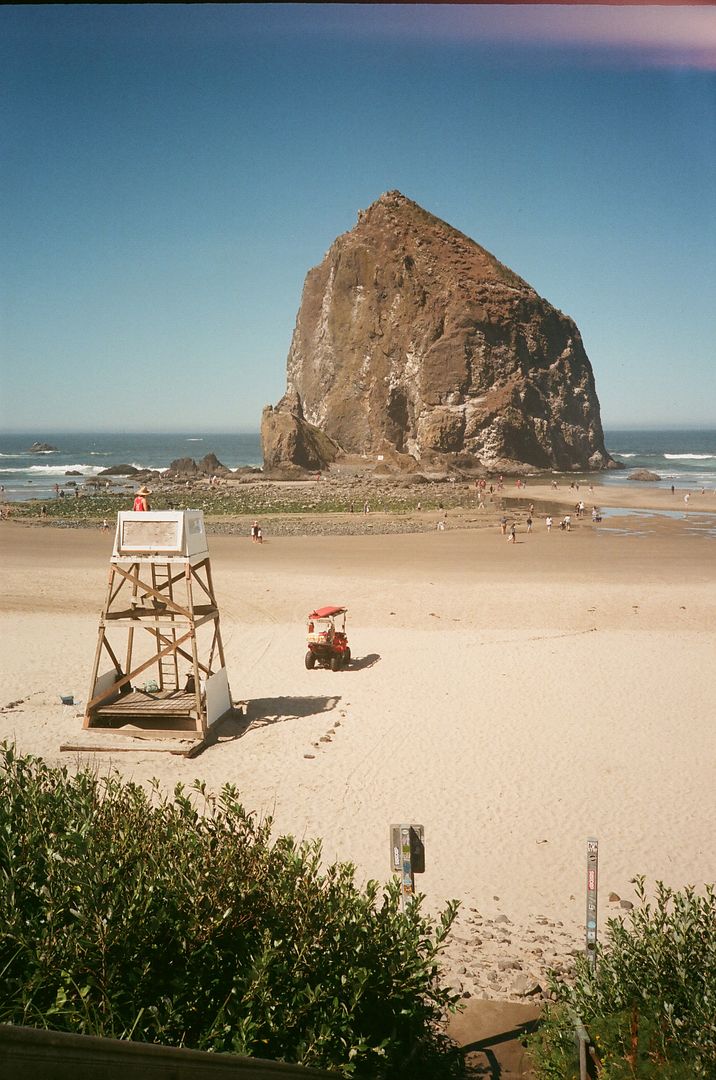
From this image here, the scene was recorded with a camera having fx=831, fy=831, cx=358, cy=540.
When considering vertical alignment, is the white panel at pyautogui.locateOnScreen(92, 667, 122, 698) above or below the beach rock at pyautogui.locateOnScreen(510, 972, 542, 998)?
above

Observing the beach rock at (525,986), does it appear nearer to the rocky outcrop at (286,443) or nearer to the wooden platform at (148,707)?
the wooden platform at (148,707)

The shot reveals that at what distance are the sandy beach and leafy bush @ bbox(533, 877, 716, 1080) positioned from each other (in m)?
1.25

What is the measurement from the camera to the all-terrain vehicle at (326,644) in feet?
35.9

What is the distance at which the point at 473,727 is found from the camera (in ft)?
29.1

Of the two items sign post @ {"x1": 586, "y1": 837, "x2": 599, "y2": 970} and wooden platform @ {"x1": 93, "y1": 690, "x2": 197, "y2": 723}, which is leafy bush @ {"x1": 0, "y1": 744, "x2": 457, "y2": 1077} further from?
wooden platform @ {"x1": 93, "y1": 690, "x2": 197, "y2": 723}

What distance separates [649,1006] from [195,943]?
5.82ft

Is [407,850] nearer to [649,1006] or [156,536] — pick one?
[649,1006]

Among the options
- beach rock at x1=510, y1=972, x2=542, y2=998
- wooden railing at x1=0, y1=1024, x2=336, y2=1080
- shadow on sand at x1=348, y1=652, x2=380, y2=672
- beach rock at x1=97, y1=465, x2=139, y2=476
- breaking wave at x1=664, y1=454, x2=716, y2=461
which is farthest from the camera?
breaking wave at x1=664, y1=454, x2=716, y2=461

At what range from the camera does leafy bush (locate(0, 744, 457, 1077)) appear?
2.73 m

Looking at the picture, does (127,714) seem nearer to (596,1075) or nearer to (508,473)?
(596,1075)

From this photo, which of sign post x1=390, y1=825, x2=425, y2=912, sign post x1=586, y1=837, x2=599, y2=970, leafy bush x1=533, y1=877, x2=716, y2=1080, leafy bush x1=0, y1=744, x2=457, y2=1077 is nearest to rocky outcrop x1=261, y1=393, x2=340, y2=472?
sign post x1=390, y1=825, x2=425, y2=912

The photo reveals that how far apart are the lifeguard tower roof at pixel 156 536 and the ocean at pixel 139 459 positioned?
30.2 meters

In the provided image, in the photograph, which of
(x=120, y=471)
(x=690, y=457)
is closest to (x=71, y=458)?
(x=120, y=471)

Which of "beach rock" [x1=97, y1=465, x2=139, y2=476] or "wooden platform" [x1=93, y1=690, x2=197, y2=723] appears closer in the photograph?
"wooden platform" [x1=93, y1=690, x2=197, y2=723]
